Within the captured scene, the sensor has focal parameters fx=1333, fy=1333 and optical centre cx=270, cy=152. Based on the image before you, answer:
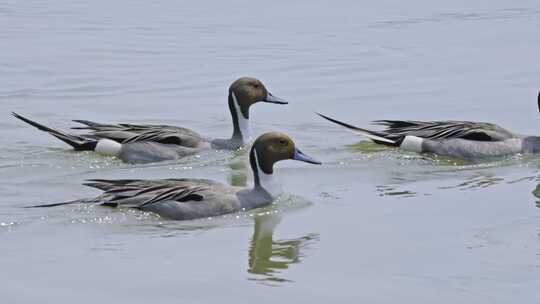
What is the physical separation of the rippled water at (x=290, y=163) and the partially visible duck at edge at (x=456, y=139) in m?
0.18

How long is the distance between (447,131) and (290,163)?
178 cm

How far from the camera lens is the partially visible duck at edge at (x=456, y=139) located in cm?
1298

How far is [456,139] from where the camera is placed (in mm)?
13125

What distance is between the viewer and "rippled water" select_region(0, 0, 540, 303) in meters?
8.38

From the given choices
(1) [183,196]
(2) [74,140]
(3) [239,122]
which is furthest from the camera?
(3) [239,122]

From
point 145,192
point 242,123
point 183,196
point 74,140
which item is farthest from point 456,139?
point 145,192

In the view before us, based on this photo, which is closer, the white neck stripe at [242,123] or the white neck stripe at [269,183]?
the white neck stripe at [269,183]

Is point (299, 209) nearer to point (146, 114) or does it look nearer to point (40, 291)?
point (40, 291)

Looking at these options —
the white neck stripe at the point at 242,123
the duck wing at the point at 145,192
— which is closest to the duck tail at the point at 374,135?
the white neck stripe at the point at 242,123

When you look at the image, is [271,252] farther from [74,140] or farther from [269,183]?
[74,140]

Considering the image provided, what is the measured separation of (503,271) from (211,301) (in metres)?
1.97

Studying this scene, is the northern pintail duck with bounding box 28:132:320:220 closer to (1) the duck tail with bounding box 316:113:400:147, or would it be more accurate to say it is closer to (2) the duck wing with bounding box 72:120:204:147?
(2) the duck wing with bounding box 72:120:204:147

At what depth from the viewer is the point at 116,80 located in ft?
57.5

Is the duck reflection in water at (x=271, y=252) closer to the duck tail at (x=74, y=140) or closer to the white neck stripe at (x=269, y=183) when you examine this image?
the white neck stripe at (x=269, y=183)
